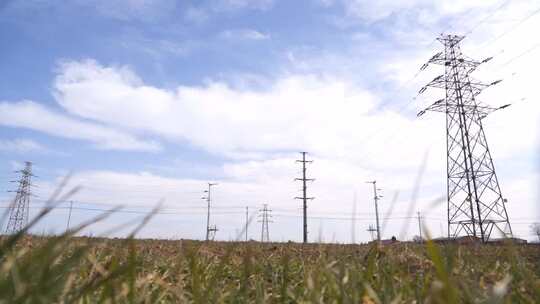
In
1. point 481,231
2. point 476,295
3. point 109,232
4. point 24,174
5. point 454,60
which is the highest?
point 454,60

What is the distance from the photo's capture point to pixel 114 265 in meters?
1.82

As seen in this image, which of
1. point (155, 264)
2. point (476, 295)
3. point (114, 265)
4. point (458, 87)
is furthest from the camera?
point (458, 87)

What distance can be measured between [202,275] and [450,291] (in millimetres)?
3363

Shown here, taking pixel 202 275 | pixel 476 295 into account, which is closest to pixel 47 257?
pixel 476 295

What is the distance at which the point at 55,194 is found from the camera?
4.72 feet

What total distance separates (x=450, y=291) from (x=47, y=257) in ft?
3.92

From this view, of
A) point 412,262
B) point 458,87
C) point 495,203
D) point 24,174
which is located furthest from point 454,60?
point 24,174

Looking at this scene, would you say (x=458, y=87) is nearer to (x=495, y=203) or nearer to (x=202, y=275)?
(x=495, y=203)

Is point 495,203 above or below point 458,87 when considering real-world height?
below

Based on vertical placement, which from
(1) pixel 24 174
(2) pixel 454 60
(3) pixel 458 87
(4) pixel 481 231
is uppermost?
(2) pixel 454 60

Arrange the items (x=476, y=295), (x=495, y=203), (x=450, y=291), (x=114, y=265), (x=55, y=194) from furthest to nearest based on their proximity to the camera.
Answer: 1. (x=495, y=203)
2. (x=476, y=295)
3. (x=114, y=265)
4. (x=55, y=194)
5. (x=450, y=291)

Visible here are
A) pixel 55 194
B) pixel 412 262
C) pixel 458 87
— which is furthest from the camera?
pixel 458 87

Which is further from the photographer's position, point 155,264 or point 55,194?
point 155,264

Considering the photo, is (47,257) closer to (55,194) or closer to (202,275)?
(55,194)
